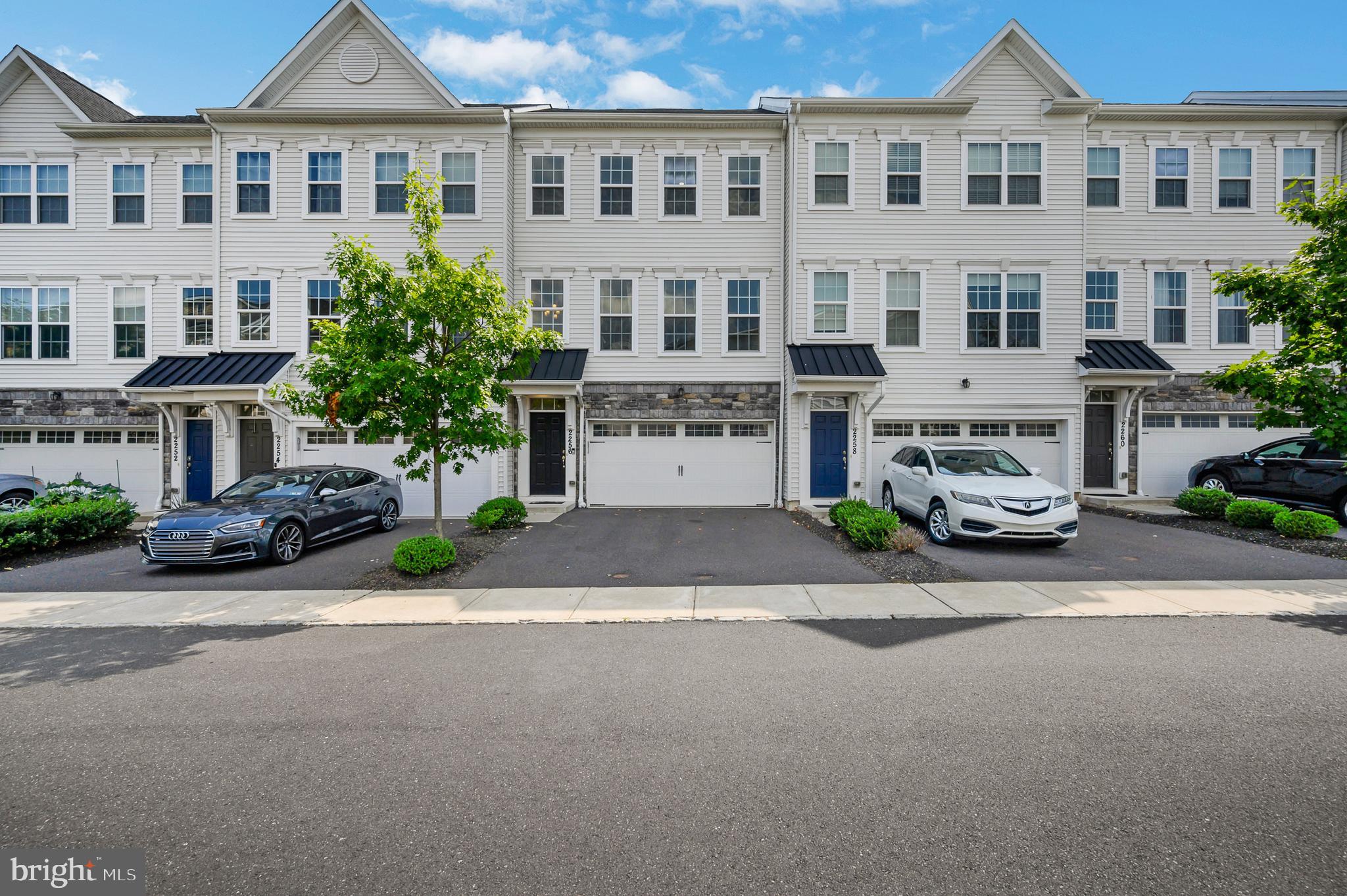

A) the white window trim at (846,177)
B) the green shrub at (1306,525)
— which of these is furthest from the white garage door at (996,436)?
the green shrub at (1306,525)

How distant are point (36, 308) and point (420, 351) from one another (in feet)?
46.1

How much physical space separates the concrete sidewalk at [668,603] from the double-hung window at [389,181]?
1085 centimetres

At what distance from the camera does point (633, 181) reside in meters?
15.3

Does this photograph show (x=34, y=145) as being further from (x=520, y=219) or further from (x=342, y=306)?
(x=342, y=306)

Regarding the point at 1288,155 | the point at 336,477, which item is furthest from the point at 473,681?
the point at 1288,155

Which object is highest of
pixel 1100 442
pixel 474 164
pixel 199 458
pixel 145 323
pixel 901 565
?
pixel 474 164

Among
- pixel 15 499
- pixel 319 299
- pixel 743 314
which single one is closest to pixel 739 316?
pixel 743 314

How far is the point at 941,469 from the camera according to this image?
10898mm

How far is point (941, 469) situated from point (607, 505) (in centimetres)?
814

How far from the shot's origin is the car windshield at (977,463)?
35.3 feet

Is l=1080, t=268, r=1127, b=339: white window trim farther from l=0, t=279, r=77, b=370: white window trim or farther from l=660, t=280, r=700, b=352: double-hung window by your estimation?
l=0, t=279, r=77, b=370: white window trim

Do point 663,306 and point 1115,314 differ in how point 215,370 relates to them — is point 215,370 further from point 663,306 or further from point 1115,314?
point 1115,314

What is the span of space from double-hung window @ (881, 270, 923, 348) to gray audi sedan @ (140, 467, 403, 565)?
12.9 meters

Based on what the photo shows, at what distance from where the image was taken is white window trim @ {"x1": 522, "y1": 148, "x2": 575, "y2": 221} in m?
15.2
